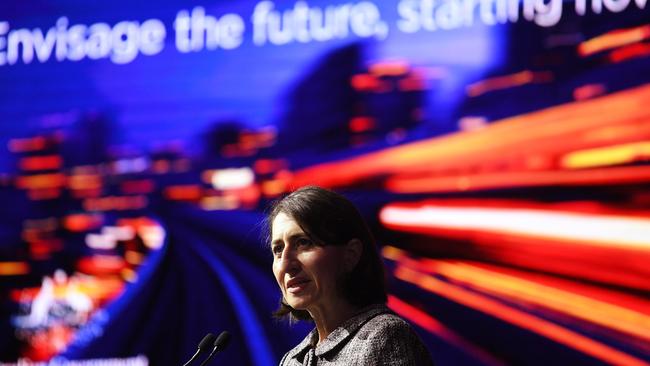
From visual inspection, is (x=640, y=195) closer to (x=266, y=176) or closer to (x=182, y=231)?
(x=266, y=176)

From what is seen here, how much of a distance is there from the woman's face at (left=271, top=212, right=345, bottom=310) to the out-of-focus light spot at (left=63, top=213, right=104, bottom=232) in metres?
2.51

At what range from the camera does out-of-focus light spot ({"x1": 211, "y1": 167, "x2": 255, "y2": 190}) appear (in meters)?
3.95

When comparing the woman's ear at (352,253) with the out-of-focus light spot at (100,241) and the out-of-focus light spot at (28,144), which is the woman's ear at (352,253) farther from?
the out-of-focus light spot at (28,144)

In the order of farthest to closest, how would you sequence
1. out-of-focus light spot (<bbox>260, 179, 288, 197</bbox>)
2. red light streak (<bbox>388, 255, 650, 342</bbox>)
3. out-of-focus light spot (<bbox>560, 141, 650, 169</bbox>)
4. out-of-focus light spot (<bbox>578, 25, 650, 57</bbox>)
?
1. out-of-focus light spot (<bbox>260, 179, 288, 197</bbox>)
2. out-of-focus light spot (<bbox>578, 25, 650, 57</bbox>)
3. out-of-focus light spot (<bbox>560, 141, 650, 169</bbox>)
4. red light streak (<bbox>388, 255, 650, 342</bbox>)

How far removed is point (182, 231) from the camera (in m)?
4.05

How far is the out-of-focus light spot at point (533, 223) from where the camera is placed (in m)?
3.22

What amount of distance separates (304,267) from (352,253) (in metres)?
0.10

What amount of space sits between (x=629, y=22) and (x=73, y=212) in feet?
7.85

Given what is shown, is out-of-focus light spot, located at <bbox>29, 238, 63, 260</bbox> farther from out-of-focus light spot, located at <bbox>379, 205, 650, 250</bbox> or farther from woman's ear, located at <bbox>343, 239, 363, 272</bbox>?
woman's ear, located at <bbox>343, 239, 363, 272</bbox>

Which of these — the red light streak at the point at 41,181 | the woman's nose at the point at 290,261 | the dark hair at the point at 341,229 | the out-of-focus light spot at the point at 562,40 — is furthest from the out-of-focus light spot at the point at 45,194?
the woman's nose at the point at 290,261

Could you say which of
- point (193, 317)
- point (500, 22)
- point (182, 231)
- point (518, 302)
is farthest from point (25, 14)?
point (518, 302)

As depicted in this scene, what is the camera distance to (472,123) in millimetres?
3568

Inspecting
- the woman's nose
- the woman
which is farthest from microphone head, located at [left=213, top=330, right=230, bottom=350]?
the woman's nose

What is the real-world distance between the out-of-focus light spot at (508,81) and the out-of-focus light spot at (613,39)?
152mm
